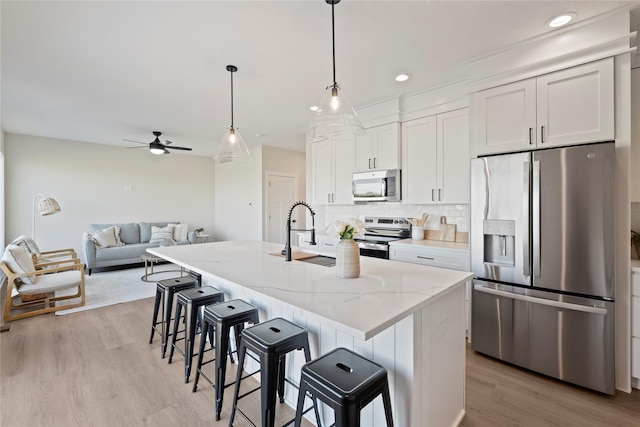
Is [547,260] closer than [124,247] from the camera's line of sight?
Yes

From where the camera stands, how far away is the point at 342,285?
154 cm

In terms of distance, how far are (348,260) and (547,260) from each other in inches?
66.0

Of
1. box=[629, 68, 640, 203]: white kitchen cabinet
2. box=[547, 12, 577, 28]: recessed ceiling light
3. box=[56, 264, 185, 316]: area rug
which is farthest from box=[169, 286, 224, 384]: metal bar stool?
box=[629, 68, 640, 203]: white kitchen cabinet

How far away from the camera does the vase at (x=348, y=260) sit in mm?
1668

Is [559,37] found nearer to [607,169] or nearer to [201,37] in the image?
[607,169]

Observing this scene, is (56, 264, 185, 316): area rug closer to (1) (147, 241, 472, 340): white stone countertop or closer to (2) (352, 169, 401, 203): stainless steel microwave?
(1) (147, 241, 472, 340): white stone countertop

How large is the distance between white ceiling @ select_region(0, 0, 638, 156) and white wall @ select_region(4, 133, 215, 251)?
6.52ft

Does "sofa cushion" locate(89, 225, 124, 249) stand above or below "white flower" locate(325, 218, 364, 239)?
below

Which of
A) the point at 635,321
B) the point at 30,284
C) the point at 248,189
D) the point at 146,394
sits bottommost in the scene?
the point at 146,394

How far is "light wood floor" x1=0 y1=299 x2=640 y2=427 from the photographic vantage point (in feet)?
6.00

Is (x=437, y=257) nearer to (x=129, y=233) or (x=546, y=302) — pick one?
(x=546, y=302)

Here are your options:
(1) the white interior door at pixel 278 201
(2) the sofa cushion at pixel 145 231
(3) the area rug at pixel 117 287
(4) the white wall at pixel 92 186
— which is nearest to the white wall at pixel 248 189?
(1) the white interior door at pixel 278 201

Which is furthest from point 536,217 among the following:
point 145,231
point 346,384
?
point 145,231

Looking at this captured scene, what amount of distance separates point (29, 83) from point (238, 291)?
3.22m
